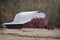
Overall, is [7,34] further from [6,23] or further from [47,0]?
[47,0]

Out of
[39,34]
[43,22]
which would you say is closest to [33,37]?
[39,34]

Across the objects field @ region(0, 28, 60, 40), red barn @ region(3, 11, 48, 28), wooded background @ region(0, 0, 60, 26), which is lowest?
field @ region(0, 28, 60, 40)

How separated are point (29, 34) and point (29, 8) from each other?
0.76ft

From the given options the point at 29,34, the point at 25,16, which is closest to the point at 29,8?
the point at 25,16

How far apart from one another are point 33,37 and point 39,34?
6cm

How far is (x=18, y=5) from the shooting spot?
1520 millimetres

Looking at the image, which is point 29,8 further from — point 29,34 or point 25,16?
point 29,34

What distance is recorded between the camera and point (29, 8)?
1.51 m

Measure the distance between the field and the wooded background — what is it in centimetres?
9

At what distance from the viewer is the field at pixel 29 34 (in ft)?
4.65

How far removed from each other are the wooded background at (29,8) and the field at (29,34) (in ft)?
0.28

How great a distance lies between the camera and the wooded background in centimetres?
147

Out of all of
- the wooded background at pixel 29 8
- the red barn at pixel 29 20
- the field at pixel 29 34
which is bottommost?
the field at pixel 29 34

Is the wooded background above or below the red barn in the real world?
above
